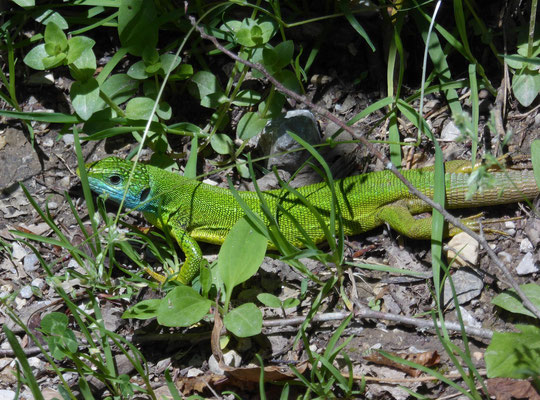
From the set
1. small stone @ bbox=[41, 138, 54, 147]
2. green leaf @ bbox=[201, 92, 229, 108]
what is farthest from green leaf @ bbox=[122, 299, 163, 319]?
small stone @ bbox=[41, 138, 54, 147]

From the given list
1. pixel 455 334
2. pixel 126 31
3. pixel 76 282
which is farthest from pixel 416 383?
pixel 126 31

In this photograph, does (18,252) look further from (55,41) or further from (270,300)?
(270,300)

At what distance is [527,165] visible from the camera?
4434 mm

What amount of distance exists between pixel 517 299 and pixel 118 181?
9.57ft

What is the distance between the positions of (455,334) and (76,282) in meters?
2.60

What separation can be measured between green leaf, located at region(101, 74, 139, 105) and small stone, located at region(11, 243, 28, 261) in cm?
136

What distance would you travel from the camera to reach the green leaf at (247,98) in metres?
4.91

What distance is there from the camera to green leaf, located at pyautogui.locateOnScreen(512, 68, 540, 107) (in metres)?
4.33

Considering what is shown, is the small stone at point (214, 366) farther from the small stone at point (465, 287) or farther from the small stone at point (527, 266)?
the small stone at point (527, 266)

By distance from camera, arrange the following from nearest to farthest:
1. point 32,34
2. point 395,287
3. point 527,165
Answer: point 395,287, point 527,165, point 32,34

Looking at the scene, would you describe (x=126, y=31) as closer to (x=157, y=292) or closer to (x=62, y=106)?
(x=62, y=106)

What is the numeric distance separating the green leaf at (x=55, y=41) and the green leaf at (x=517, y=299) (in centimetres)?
336

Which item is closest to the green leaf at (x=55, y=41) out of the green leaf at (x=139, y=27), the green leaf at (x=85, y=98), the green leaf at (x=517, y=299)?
the green leaf at (x=85, y=98)

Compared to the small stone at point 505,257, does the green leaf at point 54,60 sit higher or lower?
higher
